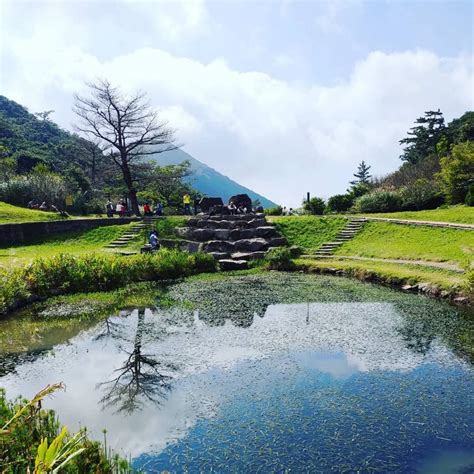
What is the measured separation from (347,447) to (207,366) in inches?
177

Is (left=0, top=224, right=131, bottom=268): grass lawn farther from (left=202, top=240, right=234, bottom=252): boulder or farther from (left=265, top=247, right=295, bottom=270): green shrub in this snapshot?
(left=265, top=247, right=295, bottom=270): green shrub

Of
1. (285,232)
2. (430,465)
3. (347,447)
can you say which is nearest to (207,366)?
(347,447)

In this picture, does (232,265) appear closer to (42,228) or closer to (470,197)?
(42,228)

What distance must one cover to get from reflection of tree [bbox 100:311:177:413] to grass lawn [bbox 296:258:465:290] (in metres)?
11.5

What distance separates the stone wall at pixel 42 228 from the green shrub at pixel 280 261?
13991mm

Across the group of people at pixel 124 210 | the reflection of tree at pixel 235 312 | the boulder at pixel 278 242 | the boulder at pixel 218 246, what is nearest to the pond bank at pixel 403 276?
the boulder at pixel 278 242

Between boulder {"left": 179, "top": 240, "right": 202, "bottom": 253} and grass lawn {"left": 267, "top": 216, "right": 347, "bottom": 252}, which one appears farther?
grass lawn {"left": 267, "top": 216, "right": 347, "bottom": 252}

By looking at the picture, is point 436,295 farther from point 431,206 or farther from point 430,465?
point 431,206

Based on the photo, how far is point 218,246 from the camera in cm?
2827

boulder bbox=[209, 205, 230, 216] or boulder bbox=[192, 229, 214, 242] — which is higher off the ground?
boulder bbox=[209, 205, 230, 216]

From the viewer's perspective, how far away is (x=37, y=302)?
17.8 m

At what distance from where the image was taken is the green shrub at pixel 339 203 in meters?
37.9

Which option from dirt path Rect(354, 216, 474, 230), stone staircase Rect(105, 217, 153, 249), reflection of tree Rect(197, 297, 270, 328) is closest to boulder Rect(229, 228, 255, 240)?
stone staircase Rect(105, 217, 153, 249)

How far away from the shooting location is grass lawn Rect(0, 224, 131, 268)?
26547 millimetres
